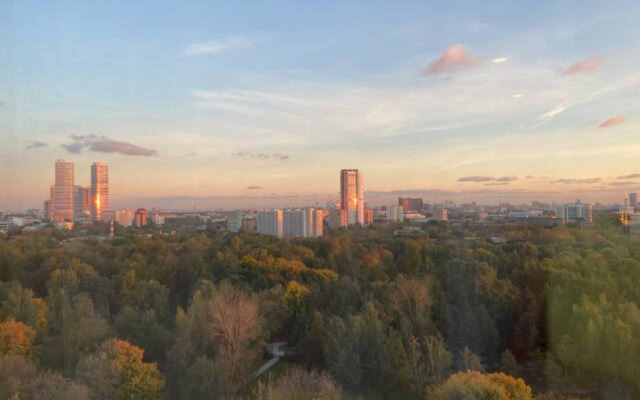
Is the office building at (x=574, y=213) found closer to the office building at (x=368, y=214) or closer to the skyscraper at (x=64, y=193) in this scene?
the office building at (x=368, y=214)

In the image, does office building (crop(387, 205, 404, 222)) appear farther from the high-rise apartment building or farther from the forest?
the forest

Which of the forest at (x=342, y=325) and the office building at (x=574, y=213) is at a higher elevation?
the office building at (x=574, y=213)

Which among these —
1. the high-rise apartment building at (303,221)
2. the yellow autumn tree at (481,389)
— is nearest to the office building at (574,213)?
the yellow autumn tree at (481,389)

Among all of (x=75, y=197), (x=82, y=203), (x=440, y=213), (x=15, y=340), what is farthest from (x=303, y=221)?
(x=15, y=340)

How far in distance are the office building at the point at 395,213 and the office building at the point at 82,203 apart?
9.03 meters

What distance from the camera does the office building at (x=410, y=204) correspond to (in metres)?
15.6

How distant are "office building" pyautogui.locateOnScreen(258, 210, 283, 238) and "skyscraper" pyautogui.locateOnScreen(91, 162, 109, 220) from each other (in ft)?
19.8

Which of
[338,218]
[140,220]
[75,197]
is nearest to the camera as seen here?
[75,197]

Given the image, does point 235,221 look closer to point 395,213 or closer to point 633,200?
point 395,213

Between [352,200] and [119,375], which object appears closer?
[119,375]

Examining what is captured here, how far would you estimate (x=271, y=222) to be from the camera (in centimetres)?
1886

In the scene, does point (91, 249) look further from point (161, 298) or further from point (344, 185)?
point (344, 185)

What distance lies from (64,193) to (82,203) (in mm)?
1308

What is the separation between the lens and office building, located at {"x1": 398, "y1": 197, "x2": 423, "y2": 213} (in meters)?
15.6
